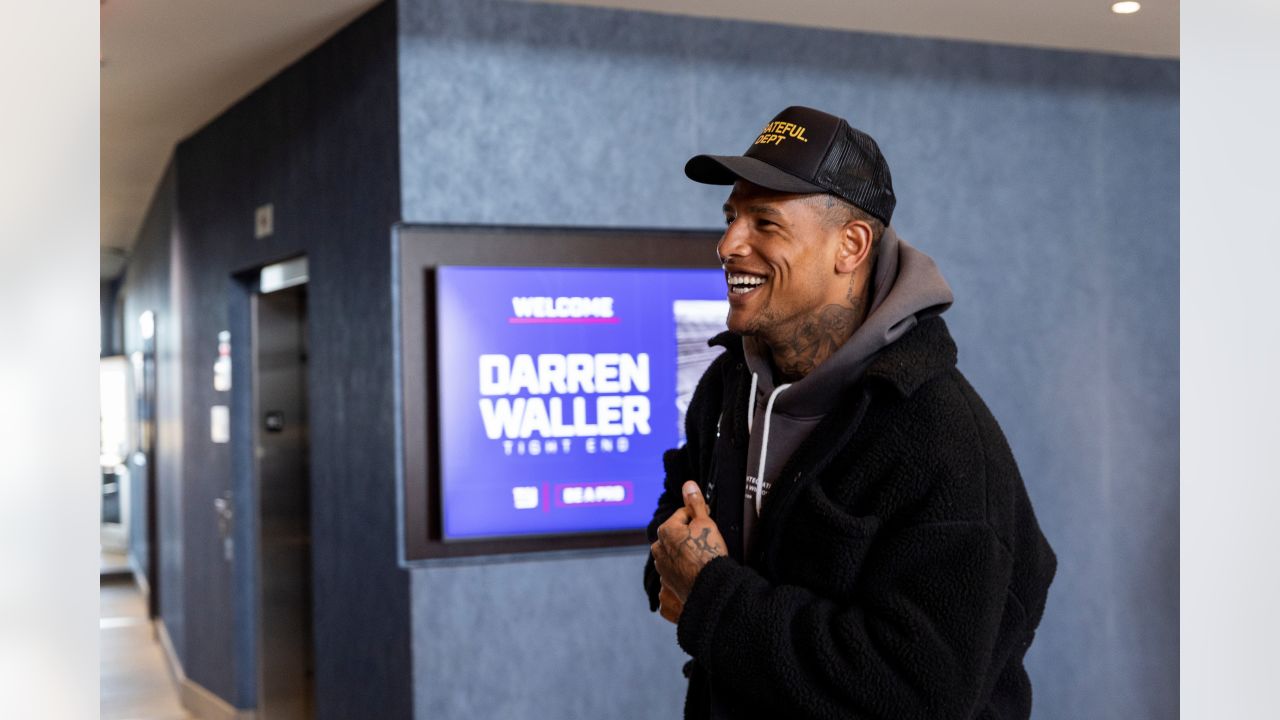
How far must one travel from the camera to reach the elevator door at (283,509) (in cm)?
573

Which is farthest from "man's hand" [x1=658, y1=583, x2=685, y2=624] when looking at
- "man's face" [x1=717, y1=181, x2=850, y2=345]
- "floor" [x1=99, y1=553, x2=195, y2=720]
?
"floor" [x1=99, y1=553, x2=195, y2=720]

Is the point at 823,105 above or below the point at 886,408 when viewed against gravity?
above

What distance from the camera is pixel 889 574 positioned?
4.66 ft

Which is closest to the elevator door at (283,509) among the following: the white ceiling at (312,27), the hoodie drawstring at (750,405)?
the white ceiling at (312,27)

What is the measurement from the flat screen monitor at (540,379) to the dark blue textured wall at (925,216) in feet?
0.35

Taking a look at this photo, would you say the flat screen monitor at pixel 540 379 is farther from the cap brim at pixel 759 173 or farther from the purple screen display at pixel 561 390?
the cap brim at pixel 759 173

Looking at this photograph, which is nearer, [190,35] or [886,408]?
[886,408]

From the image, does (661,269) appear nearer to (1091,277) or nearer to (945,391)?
(1091,277)

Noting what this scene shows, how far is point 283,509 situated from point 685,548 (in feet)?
14.9

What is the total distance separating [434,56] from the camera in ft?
13.4
